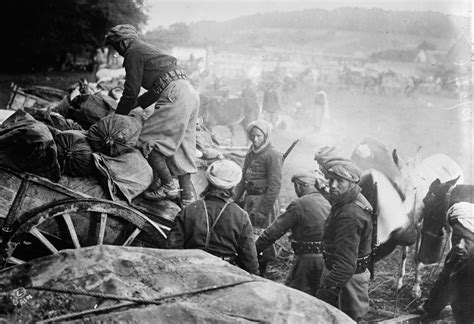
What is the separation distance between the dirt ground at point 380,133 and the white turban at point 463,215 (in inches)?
56.0

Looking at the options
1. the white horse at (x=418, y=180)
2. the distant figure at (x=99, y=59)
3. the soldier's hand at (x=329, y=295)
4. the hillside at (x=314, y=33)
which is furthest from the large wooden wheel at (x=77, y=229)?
the distant figure at (x=99, y=59)

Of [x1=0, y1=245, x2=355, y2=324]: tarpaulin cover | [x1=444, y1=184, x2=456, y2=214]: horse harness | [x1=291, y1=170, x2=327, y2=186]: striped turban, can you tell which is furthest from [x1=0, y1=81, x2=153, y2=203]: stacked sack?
[x1=444, y1=184, x2=456, y2=214]: horse harness

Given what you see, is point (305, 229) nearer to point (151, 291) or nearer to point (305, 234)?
point (305, 234)

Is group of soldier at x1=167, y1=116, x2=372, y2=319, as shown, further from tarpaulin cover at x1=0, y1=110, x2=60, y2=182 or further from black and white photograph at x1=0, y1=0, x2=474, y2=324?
tarpaulin cover at x1=0, y1=110, x2=60, y2=182

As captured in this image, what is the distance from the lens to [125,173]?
12.4ft

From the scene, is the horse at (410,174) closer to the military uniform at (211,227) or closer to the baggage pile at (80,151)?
the military uniform at (211,227)

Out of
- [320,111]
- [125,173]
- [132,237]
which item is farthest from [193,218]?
[320,111]

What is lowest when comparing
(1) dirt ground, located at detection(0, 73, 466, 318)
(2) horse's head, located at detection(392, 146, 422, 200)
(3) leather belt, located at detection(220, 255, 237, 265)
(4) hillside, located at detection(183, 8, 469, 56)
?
(1) dirt ground, located at detection(0, 73, 466, 318)

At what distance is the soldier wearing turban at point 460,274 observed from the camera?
3670 mm

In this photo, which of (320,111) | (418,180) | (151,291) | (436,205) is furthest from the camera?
(320,111)

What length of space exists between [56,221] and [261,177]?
110 inches

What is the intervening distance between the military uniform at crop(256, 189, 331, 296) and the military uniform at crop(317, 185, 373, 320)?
0.35 m

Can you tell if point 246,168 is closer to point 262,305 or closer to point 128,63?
point 128,63

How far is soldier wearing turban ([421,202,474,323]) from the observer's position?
367cm
